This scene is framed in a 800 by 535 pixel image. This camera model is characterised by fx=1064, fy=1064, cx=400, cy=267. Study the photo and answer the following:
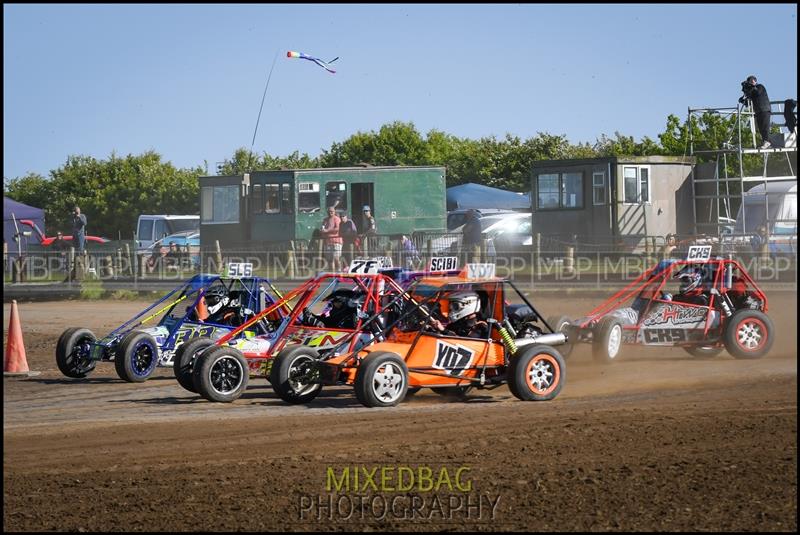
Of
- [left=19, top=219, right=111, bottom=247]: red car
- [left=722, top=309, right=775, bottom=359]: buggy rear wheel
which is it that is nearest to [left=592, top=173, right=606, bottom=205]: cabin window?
[left=722, top=309, right=775, bottom=359]: buggy rear wheel

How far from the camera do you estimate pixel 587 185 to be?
75.5 ft

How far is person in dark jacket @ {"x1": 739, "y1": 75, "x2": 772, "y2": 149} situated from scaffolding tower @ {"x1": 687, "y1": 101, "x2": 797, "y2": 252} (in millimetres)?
114

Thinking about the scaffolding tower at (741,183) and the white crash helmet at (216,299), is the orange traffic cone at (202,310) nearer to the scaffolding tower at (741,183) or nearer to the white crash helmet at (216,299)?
the white crash helmet at (216,299)

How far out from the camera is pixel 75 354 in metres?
12.8

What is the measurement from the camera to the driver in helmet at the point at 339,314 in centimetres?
1145

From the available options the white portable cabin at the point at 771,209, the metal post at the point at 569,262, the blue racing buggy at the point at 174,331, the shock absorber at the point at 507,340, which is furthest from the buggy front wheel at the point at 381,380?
the metal post at the point at 569,262

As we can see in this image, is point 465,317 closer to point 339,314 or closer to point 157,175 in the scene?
point 339,314

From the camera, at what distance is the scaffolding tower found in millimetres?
17578

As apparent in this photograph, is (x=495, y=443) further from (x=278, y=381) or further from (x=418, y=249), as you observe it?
(x=418, y=249)

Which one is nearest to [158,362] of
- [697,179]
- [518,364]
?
[518,364]

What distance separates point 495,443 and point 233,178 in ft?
62.7

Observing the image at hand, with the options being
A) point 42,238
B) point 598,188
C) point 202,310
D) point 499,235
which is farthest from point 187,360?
point 42,238

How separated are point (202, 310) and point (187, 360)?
2.06m

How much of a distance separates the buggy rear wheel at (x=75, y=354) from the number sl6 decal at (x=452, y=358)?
184 inches
